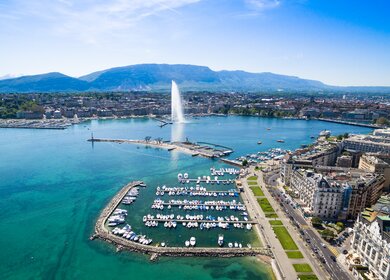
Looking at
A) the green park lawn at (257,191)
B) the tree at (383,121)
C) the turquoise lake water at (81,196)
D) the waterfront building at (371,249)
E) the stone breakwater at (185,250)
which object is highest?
the tree at (383,121)

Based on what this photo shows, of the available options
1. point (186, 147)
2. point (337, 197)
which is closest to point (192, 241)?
point (337, 197)

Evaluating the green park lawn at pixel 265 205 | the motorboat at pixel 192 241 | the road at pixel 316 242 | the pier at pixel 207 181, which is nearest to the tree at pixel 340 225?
the road at pixel 316 242

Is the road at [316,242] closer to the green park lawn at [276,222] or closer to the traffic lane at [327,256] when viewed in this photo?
the traffic lane at [327,256]

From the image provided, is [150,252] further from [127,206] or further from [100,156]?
[100,156]

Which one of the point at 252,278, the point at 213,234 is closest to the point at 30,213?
the point at 213,234

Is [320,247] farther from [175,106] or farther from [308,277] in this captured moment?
[175,106]

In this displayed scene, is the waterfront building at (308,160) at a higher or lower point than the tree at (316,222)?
higher
